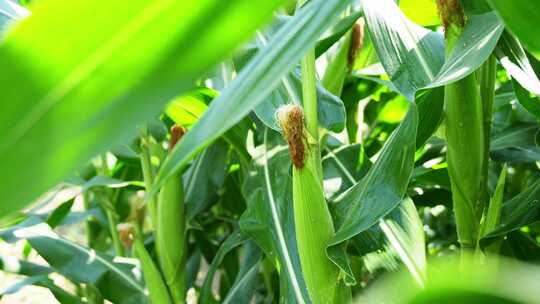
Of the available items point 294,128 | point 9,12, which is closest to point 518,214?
point 294,128

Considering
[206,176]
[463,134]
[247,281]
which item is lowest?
[247,281]

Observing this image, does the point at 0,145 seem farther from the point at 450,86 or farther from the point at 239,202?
the point at 239,202

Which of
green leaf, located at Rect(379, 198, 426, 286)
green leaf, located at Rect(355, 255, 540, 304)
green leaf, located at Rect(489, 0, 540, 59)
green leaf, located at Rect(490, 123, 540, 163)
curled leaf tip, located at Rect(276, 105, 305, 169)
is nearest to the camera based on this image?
green leaf, located at Rect(355, 255, 540, 304)

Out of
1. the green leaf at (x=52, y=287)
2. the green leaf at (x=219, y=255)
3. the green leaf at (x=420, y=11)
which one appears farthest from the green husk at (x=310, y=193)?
the green leaf at (x=52, y=287)

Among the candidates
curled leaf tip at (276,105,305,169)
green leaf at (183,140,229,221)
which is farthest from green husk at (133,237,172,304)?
curled leaf tip at (276,105,305,169)

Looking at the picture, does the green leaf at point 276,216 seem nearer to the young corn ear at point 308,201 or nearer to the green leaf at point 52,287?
the young corn ear at point 308,201

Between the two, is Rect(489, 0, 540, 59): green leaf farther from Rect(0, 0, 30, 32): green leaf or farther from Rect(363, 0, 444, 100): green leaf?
Rect(0, 0, 30, 32): green leaf

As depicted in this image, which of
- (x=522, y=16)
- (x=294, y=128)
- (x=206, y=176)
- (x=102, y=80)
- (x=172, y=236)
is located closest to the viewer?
(x=102, y=80)

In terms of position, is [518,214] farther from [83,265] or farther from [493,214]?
[83,265]
